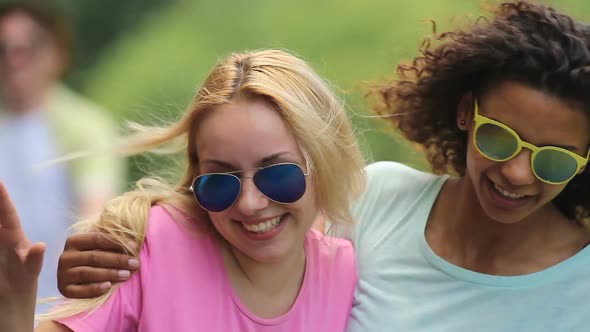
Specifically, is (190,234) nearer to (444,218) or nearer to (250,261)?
(250,261)

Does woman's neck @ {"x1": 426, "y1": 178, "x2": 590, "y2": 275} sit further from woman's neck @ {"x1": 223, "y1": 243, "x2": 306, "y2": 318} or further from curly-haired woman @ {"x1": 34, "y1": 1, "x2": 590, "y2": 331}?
woman's neck @ {"x1": 223, "y1": 243, "x2": 306, "y2": 318}

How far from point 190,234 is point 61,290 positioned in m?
0.31

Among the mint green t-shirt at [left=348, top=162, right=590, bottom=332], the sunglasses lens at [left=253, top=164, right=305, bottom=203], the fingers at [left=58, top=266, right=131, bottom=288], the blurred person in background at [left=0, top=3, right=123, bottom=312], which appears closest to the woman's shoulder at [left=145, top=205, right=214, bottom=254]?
the fingers at [left=58, top=266, right=131, bottom=288]

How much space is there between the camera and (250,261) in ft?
7.11

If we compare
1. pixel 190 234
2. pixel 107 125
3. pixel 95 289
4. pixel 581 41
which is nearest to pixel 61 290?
pixel 95 289

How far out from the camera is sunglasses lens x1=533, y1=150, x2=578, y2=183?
1970mm

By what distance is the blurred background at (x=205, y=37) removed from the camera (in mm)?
4891

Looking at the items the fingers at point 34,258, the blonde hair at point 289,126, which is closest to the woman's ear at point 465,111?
the blonde hair at point 289,126

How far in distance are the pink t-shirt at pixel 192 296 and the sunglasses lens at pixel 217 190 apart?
0.15 metres

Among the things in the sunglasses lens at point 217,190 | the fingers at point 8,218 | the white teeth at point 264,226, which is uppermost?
the sunglasses lens at point 217,190

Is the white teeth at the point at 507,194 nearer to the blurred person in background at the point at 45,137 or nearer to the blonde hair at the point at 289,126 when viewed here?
the blonde hair at the point at 289,126

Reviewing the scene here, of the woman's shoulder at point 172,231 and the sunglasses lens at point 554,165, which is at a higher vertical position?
the sunglasses lens at point 554,165

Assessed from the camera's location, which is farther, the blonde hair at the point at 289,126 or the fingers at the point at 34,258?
the blonde hair at the point at 289,126

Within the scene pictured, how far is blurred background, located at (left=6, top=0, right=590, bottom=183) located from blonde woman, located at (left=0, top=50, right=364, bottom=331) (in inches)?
80.2
